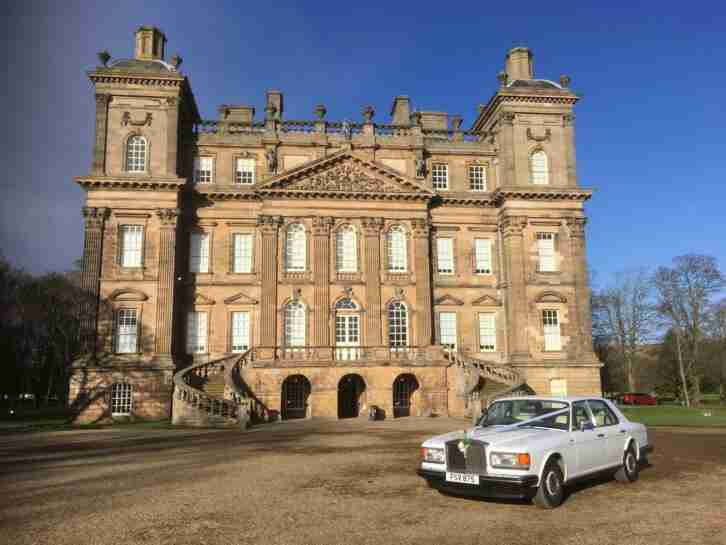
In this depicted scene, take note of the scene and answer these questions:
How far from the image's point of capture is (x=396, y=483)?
11.4m

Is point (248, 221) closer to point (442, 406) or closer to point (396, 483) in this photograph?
point (442, 406)

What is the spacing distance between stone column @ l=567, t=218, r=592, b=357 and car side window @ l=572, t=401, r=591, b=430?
25554 millimetres

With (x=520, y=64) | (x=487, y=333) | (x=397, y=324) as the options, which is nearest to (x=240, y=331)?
(x=397, y=324)

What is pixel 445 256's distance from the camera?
36781 mm

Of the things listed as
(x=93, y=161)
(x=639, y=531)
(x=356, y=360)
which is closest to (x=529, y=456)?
(x=639, y=531)

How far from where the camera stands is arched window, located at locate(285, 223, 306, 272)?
3500 centimetres

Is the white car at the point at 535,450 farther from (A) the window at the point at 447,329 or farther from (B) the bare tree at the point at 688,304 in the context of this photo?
(B) the bare tree at the point at 688,304

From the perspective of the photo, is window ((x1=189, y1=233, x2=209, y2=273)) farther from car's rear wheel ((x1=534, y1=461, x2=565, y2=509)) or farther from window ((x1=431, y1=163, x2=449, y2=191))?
car's rear wheel ((x1=534, y1=461, x2=565, y2=509))

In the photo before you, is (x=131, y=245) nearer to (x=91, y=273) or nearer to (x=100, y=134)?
(x=91, y=273)

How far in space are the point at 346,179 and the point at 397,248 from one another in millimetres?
5166

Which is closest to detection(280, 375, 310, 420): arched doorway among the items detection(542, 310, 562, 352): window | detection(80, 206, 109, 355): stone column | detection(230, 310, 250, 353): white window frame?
detection(230, 310, 250, 353): white window frame

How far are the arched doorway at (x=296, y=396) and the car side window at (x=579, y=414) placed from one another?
938 inches

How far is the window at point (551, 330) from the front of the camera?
1379 inches

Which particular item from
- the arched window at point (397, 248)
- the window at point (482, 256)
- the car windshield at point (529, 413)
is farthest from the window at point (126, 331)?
the car windshield at point (529, 413)
